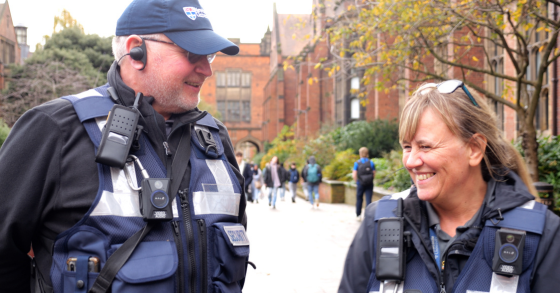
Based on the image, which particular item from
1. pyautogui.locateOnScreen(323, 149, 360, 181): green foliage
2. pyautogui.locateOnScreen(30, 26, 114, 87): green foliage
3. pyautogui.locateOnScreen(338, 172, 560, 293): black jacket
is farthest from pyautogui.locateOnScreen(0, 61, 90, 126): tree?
pyautogui.locateOnScreen(338, 172, 560, 293): black jacket

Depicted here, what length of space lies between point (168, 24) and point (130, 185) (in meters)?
0.75

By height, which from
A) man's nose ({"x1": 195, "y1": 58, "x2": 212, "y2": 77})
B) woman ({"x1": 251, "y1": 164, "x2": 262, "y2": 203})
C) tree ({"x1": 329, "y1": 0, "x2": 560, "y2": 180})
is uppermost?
Result: tree ({"x1": 329, "y1": 0, "x2": 560, "y2": 180})

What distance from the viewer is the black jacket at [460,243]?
5.73 ft

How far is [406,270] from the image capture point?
1.89m

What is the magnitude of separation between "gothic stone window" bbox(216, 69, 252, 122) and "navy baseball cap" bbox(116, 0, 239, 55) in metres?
61.4

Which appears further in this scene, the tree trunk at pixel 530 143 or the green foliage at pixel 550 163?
the green foliage at pixel 550 163

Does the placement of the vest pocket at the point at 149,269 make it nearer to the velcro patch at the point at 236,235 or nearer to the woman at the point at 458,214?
the velcro patch at the point at 236,235

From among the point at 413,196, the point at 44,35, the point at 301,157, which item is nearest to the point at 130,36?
the point at 413,196

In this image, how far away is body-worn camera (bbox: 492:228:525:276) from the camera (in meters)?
1.73

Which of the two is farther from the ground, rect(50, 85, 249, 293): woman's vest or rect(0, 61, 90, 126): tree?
rect(0, 61, 90, 126): tree

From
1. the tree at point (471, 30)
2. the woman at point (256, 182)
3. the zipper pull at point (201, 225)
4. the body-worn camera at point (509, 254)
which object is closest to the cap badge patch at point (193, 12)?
the zipper pull at point (201, 225)

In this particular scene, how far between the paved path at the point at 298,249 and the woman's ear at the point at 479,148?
14.6ft

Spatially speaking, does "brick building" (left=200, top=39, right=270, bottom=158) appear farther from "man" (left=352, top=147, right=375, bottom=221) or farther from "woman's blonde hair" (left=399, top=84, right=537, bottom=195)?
"woman's blonde hair" (left=399, top=84, right=537, bottom=195)

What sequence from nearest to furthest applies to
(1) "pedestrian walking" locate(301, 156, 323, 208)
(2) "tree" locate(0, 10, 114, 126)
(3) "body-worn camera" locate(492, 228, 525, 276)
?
1. (3) "body-worn camera" locate(492, 228, 525, 276)
2. (1) "pedestrian walking" locate(301, 156, 323, 208)
3. (2) "tree" locate(0, 10, 114, 126)
